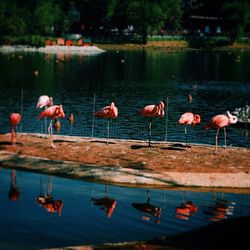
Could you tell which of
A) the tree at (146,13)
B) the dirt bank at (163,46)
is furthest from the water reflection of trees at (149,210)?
the tree at (146,13)

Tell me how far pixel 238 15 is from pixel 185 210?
132863 millimetres

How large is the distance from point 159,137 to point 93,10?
116 m

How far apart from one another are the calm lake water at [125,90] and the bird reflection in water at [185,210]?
45.8 ft

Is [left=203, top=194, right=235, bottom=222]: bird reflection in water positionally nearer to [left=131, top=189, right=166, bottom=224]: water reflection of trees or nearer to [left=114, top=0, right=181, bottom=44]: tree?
[left=131, top=189, right=166, bottom=224]: water reflection of trees

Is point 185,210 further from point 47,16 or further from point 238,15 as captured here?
point 238,15

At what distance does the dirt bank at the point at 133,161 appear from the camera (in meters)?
23.5

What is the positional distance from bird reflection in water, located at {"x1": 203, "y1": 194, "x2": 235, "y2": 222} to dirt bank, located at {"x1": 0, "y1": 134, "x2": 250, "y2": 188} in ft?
5.76

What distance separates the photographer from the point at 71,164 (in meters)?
24.8

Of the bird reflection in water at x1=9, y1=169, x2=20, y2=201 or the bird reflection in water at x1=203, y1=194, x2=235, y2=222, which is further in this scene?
the bird reflection in water at x1=9, y1=169, x2=20, y2=201

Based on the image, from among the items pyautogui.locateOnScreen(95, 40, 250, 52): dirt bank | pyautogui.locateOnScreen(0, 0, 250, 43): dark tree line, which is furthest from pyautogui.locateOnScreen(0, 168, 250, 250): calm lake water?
pyautogui.locateOnScreen(95, 40, 250, 52): dirt bank

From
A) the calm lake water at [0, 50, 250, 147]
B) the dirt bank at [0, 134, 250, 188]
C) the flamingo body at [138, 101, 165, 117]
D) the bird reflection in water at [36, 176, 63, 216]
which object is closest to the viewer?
the bird reflection in water at [36, 176, 63, 216]

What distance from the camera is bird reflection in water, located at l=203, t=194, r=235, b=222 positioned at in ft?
65.6

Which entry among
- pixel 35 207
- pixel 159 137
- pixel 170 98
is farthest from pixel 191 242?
pixel 170 98

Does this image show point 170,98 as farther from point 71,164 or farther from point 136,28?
point 136,28
